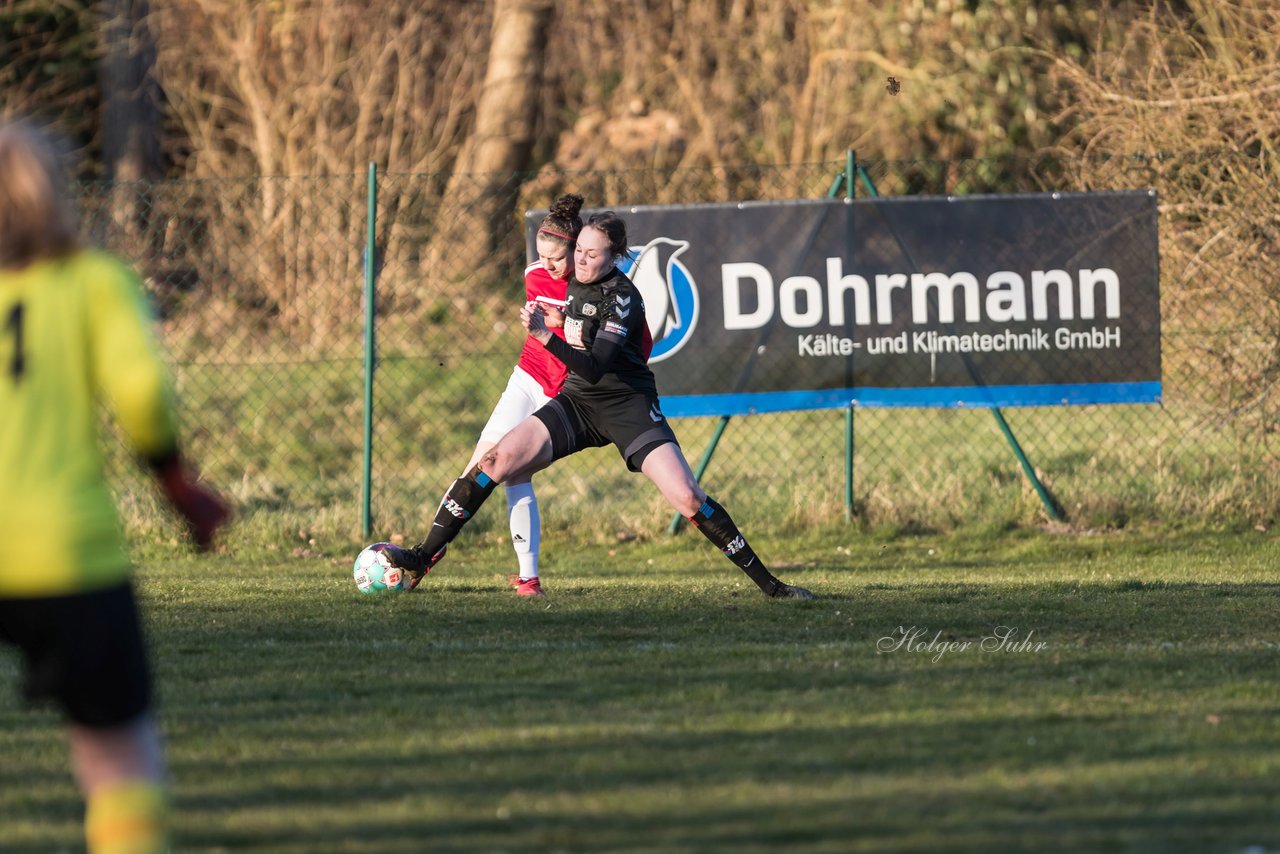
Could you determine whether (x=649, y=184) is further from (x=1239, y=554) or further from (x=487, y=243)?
(x=1239, y=554)

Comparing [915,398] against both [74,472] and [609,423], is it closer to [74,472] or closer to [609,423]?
[609,423]

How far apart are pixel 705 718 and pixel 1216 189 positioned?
277 inches

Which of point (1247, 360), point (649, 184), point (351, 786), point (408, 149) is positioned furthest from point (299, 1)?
point (351, 786)

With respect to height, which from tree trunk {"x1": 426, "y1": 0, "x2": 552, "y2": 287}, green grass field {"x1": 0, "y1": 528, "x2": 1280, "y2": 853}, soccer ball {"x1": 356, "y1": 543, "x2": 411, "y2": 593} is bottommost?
green grass field {"x1": 0, "y1": 528, "x2": 1280, "y2": 853}

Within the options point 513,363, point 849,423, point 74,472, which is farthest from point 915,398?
point 74,472

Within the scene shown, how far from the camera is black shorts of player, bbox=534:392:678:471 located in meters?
7.84

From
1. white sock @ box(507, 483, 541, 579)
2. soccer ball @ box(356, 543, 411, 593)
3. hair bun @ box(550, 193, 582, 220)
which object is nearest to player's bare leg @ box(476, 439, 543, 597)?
Answer: white sock @ box(507, 483, 541, 579)

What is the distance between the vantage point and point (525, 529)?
8.23m

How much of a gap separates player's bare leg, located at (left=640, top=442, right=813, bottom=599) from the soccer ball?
141 cm

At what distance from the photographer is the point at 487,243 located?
15.6 meters

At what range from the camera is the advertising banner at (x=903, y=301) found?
33.7 ft

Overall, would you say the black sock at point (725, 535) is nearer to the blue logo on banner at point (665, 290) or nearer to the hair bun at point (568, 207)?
the hair bun at point (568, 207)

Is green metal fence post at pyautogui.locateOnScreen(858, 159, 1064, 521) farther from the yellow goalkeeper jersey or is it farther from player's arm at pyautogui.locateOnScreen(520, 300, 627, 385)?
the yellow goalkeeper jersey

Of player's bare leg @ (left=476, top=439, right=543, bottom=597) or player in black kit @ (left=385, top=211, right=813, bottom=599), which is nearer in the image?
player in black kit @ (left=385, top=211, right=813, bottom=599)
